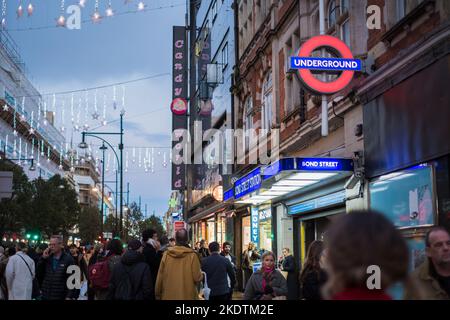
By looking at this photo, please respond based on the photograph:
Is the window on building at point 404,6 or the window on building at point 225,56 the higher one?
the window on building at point 225,56

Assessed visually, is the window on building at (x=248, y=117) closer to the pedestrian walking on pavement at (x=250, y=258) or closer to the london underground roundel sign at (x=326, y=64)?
the pedestrian walking on pavement at (x=250, y=258)

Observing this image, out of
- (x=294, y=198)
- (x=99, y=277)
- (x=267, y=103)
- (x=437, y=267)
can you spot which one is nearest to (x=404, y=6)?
(x=99, y=277)

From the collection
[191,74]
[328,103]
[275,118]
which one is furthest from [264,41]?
[191,74]

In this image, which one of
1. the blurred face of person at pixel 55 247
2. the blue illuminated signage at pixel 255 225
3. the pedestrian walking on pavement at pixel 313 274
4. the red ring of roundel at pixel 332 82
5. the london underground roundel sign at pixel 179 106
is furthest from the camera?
the london underground roundel sign at pixel 179 106

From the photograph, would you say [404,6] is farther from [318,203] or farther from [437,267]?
[437,267]

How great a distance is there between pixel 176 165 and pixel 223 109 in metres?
20.9

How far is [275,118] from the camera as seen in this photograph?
824 inches

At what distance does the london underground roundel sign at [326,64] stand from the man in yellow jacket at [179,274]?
5.36m

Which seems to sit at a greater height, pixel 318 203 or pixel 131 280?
pixel 318 203

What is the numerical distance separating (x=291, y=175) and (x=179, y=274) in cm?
616

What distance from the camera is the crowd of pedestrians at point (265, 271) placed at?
7.16ft

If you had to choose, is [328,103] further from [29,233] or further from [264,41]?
[29,233]

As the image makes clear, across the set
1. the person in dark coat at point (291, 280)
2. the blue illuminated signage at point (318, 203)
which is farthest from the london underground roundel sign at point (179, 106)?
the person in dark coat at point (291, 280)

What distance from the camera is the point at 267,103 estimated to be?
75.6 feet
